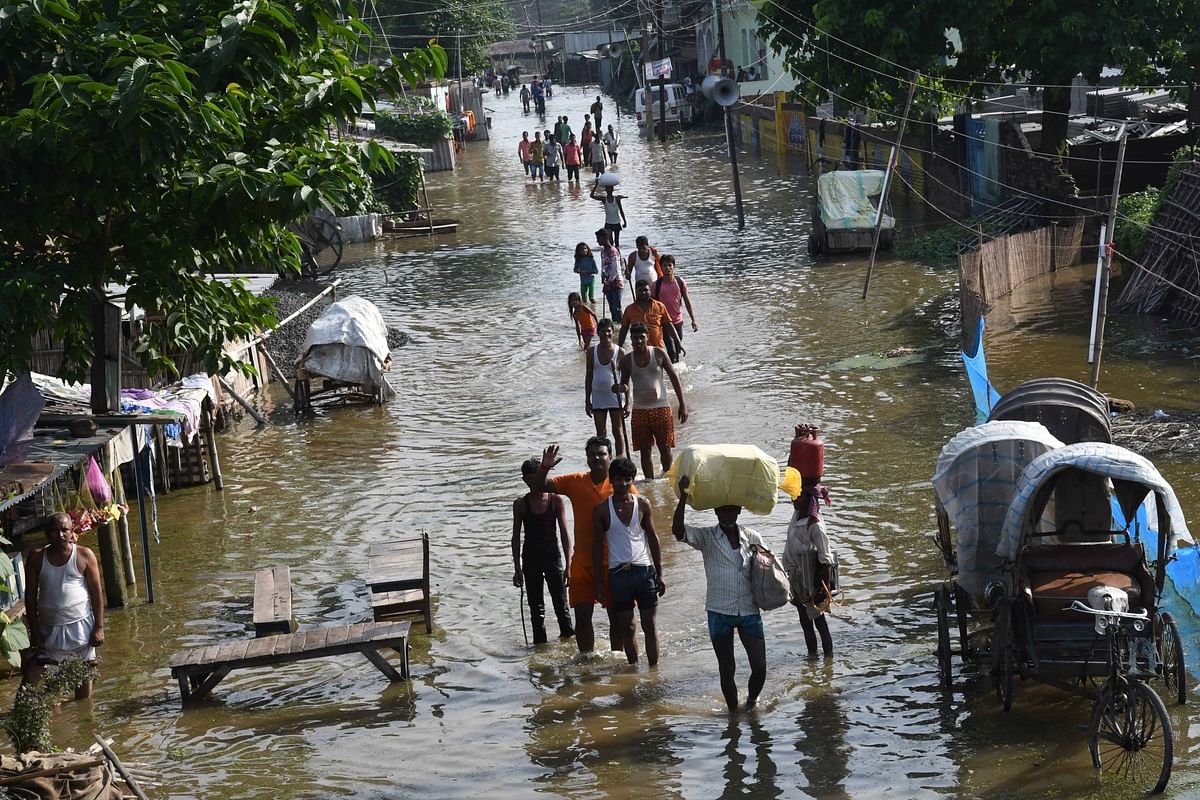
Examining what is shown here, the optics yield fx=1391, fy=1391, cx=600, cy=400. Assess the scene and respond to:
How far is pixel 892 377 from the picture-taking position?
55.5ft

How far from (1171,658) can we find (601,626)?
400cm

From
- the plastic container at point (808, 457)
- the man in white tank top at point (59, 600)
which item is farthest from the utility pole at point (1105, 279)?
the man in white tank top at point (59, 600)

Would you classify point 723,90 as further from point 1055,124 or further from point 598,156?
point 598,156

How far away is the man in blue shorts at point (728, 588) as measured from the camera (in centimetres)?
810

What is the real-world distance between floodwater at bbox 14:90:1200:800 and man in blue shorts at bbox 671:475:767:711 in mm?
388

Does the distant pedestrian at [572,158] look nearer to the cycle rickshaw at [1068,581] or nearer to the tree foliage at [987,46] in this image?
the tree foliage at [987,46]

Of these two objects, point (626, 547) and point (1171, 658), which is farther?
point (626, 547)

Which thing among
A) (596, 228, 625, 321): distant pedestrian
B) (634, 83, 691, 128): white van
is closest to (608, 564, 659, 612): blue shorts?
(596, 228, 625, 321): distant pedestrian

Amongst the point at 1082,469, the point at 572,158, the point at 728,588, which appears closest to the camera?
the point at 1082,469

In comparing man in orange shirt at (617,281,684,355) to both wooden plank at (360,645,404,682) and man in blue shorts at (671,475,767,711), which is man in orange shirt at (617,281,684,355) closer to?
wooden plank at (360,645,404,682)

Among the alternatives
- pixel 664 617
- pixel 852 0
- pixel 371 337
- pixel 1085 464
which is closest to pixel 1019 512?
pixel 1085 464

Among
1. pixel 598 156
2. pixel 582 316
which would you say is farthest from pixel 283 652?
pixel 598 156

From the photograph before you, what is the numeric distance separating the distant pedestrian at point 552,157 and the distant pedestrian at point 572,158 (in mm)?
289

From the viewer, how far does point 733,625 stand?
8172mm
